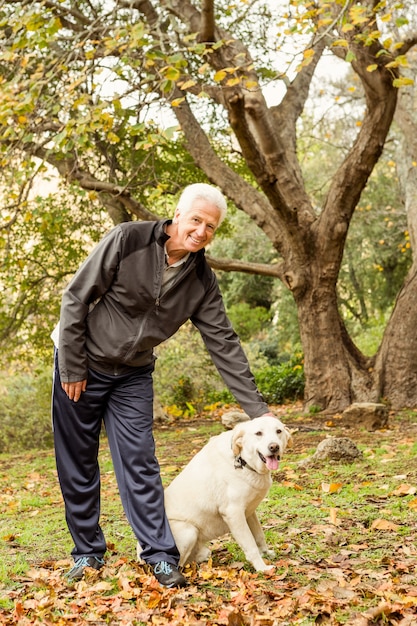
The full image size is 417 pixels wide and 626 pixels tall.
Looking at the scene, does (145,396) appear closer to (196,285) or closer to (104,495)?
(196,285)

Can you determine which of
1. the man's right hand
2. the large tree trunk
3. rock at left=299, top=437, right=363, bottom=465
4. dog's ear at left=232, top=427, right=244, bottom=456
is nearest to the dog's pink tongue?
dog's ear at left=232, top=427, right=244, bottom=456

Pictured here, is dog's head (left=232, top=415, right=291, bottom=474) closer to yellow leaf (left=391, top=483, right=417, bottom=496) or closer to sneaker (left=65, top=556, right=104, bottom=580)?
sneaker (left=65, top=556, right=104, bottom=580)

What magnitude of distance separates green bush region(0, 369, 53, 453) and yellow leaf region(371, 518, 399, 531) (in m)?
9.75

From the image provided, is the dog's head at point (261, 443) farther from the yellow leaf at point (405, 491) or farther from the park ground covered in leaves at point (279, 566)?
the yellow leaf at point (405, 491)

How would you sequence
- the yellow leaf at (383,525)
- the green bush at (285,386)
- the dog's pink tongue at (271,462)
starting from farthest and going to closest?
the green bush at (285,386), the yellow leaf at (383,525), the dog's pink tongue at (271,462)

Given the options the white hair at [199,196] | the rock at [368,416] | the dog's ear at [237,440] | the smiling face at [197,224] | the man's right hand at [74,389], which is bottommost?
the rock at [368,416]

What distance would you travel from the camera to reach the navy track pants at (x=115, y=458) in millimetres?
3941

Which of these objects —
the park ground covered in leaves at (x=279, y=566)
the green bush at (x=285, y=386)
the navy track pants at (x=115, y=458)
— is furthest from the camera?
the green bush at (x=285, y=386)

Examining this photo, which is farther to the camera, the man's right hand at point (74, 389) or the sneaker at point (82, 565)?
the sneaker at point (82, 565)

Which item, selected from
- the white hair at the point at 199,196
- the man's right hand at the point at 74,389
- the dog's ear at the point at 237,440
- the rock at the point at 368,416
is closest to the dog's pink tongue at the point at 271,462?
the dog's ear at the point at 237,440

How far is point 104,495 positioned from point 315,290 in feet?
17.0

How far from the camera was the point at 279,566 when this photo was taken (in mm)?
4121

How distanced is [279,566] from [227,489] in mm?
557

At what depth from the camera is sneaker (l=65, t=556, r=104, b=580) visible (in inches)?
160
